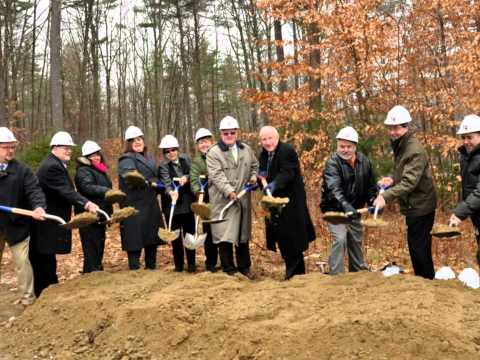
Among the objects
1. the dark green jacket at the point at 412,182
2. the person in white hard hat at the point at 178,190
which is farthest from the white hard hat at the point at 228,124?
the dark green jacket at the point at 412,182

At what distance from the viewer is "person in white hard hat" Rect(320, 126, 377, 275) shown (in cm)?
548

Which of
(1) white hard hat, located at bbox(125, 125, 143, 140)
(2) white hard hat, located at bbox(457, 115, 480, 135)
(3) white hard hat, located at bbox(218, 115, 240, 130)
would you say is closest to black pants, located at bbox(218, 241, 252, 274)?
(3) white hard hat, located at bbox(218, 115, 240, 130)

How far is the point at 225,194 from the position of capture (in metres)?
6.04

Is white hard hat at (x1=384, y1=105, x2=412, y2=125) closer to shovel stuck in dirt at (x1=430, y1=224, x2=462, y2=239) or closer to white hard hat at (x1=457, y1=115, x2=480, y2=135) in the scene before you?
white hard hat at (x1=457, y1=115, x2=480, y2=135)

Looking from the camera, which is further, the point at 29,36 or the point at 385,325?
the point at 29,36

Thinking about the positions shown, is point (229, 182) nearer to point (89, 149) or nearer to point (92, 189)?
point (92, 189)

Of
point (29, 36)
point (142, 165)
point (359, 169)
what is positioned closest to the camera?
point (359, 169)

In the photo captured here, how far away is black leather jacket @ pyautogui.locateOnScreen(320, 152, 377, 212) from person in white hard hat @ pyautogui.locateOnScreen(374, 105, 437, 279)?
1.56 ft

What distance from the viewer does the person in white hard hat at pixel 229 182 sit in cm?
612

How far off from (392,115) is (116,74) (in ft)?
107

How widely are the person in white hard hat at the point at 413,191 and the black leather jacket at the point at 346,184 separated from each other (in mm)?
475

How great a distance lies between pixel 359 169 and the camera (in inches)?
221

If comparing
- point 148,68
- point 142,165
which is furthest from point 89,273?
point 148,68

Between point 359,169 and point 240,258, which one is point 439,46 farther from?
point 240,258
